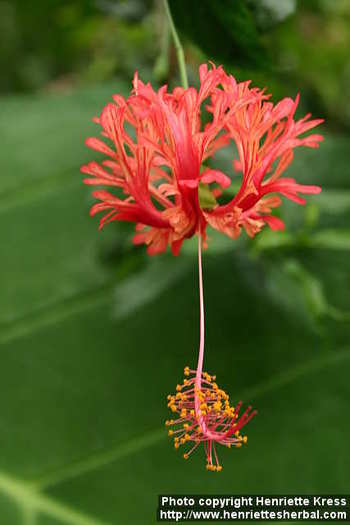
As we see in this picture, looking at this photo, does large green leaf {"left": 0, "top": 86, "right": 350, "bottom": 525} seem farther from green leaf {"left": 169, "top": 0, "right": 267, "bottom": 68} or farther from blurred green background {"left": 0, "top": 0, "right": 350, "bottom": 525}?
green leaf {"left": 169, "top": 0, "right": 267, "bottom": 68}

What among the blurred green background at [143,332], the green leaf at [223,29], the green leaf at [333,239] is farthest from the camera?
the blurred green background at [143,332]

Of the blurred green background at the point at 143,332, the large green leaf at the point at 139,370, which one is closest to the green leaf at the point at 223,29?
the blurred green background at the point at 143,332

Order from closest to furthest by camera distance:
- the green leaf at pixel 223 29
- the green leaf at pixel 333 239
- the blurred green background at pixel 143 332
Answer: the green leaf at pixel 223 29
the green leaf at pixel 333 239
the blurred green background at pixel 143 332

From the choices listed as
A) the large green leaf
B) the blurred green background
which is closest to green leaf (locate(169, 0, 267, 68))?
the blurred green background

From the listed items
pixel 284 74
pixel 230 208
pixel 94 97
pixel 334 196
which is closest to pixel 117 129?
pixel 230 208

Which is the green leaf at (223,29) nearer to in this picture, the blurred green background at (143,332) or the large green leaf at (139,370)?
the blurred green background at (143,332)

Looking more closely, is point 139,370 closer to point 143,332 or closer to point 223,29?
point 143,332

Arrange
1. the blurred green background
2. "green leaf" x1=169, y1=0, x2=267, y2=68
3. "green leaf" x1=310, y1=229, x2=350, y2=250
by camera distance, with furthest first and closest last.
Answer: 1. the blurred green background
2. "green leaf" x1=310, y1=229, x2=350, y2=250
3. "green leaf" x1=169, y1=0, x2=267, y2=68

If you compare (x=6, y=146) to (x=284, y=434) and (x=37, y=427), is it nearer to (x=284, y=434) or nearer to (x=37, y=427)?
(x=37, y=427)
